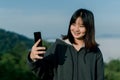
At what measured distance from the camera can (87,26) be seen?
306 centimetres

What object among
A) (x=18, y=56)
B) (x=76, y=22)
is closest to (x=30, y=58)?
(x=76, y=22)

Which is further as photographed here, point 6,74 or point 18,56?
point 18,56

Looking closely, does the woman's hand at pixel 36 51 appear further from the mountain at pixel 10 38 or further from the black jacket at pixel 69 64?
the mountain at pixel 10 38

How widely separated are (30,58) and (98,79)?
0.43 metres

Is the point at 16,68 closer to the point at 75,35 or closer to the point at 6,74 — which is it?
the point at 6,74

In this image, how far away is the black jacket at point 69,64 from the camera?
9.83 ft

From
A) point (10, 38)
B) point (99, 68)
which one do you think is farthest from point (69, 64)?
point (10, 38)

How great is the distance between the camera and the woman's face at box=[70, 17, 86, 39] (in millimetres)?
3031

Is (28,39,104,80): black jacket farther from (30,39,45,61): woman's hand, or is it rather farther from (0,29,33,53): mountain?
(0,29,33,53): mountain

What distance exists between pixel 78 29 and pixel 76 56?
158 mm

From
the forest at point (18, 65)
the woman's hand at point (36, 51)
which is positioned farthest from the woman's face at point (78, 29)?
the forest at point (18, 65)

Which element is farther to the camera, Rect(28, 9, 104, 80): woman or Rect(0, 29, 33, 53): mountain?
Rect(0, 29, 33, 53): mountain

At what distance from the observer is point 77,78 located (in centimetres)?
299

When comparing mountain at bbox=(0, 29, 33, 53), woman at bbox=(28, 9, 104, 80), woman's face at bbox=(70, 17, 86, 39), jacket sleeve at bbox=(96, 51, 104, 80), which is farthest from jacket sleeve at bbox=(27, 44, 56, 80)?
mountain at bbox=(0, 29, 33, 53)
